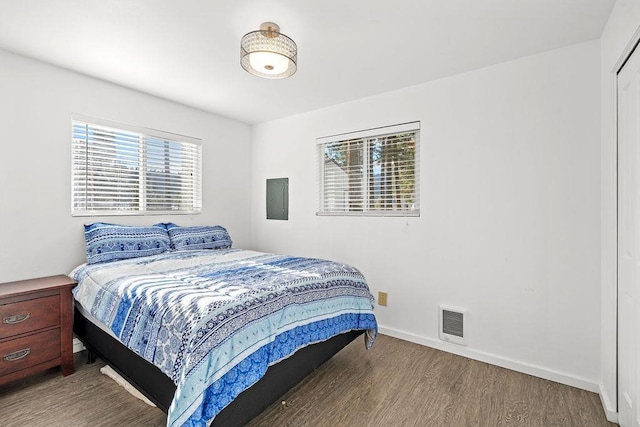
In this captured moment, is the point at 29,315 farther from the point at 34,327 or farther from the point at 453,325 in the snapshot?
the point at 453,325

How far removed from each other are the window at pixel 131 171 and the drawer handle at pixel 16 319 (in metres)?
0.96

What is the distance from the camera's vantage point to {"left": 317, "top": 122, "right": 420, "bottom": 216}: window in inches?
122

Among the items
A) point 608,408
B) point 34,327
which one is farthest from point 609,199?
point 34,327

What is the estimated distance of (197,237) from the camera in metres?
3.39

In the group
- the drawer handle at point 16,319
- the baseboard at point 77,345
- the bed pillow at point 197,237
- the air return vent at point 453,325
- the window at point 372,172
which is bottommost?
the baseboard at point 77,345

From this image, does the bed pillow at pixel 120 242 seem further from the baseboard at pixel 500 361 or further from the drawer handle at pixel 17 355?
the baseboard at pixel 500 361

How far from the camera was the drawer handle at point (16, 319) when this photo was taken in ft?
6.83

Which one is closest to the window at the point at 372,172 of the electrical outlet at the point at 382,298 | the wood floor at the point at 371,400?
the electrical outlet at the point at 382,298

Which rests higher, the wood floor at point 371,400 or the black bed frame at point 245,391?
the black bed frame at point 245,391

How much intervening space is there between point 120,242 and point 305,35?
2297 millimetres

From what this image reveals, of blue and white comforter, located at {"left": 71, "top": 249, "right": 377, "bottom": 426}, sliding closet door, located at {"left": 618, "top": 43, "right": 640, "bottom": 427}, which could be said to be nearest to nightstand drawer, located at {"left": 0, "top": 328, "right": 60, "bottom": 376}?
blue and white comforter, located at {"left": 71, "top": 249, "right": 377, "bottom": 426}

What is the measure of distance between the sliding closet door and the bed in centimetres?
148

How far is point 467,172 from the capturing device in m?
2.71

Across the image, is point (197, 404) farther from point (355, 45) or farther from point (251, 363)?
point (355, 45)
